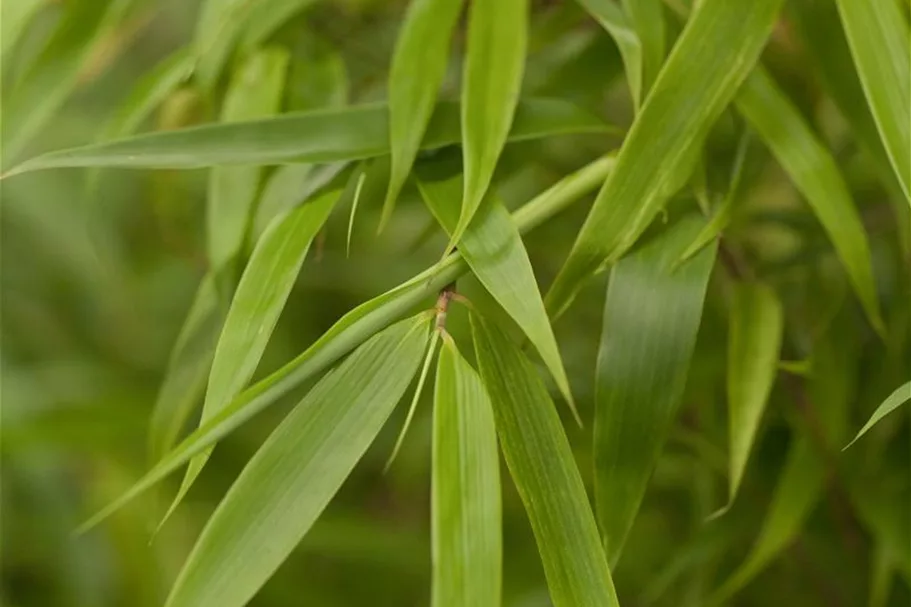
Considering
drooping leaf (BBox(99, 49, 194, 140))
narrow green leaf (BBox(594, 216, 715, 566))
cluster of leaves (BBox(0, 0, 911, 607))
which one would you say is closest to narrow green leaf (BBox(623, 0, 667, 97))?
cluster of leaves (BBox(0, 0, 911, 607))

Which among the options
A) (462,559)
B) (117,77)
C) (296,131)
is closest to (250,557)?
(462,559)

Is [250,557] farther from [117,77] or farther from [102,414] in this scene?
[117,77]

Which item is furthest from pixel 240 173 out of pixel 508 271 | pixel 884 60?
pixel 884 60

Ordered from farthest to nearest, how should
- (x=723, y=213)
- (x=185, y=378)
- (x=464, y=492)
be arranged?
1. (x=185, y=378)
2. (x=723, y=213)
3. (x=464, y=492)

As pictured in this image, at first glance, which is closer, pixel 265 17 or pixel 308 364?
pixel 308 364

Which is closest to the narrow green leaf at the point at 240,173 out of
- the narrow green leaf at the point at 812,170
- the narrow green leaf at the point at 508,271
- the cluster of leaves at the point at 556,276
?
the cluster of leaves at the point at 556,276

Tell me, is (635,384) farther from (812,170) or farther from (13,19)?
(13,19)
